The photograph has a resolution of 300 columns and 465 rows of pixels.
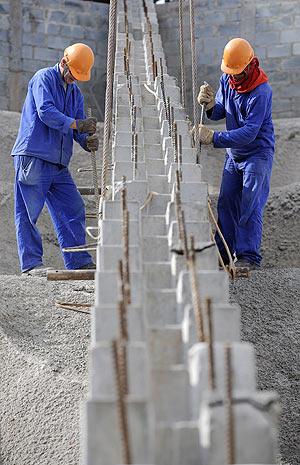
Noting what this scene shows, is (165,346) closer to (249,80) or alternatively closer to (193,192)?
(193,192)

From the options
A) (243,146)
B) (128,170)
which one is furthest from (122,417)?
(243,146)

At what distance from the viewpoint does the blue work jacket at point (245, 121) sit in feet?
26.1

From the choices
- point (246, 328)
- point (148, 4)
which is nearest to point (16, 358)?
point (246, 328)

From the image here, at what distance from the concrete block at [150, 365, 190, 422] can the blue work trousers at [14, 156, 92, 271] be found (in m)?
4.08

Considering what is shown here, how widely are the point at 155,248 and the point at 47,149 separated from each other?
294cm

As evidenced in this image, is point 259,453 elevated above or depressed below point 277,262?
below

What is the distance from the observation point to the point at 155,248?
5.43 m

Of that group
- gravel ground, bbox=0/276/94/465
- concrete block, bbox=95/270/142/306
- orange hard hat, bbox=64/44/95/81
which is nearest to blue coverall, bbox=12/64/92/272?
orange hard hat, bbox=64/44/95/81

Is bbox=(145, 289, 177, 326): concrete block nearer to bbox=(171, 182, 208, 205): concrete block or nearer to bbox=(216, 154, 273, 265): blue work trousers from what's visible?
bbox=(171, 182, 208, 205): concrete block

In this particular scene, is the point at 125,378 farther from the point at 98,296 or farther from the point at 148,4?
the point at 148,4

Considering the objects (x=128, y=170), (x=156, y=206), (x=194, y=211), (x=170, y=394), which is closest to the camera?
(x=170, y=394)

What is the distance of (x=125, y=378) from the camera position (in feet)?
11.9

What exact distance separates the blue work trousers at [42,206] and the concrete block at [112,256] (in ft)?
10.1

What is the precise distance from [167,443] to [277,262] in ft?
25.8
